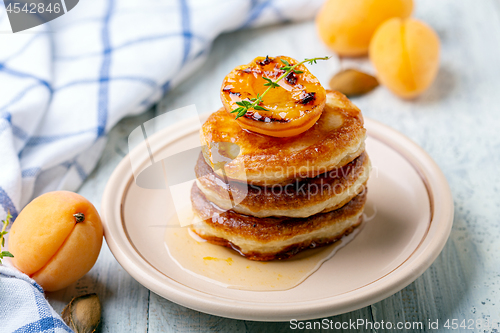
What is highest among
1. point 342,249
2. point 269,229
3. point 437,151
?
point 269,229

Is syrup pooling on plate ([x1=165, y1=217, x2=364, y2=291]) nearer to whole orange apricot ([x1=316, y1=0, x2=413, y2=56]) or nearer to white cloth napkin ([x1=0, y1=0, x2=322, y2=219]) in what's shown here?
white cloth napkin ([x1=0, y1=0, x2=322, y2=219])

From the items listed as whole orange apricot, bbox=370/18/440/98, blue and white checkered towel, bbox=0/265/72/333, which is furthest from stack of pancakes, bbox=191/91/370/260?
whole orange apricot, bbox=370/18/440/98

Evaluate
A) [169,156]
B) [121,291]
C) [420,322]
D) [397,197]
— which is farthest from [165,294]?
[397,197]

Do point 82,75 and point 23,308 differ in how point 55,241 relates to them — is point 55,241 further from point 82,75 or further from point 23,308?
point 82,75

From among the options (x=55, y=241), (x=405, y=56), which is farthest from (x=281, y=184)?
(x=405, y=56)

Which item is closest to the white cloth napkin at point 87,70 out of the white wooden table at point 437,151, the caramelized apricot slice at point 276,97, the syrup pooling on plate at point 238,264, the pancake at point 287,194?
the white wooden table at point 437,151

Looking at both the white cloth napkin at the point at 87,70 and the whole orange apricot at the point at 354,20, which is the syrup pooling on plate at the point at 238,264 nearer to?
the white cloth napkin at the point at 87,70
